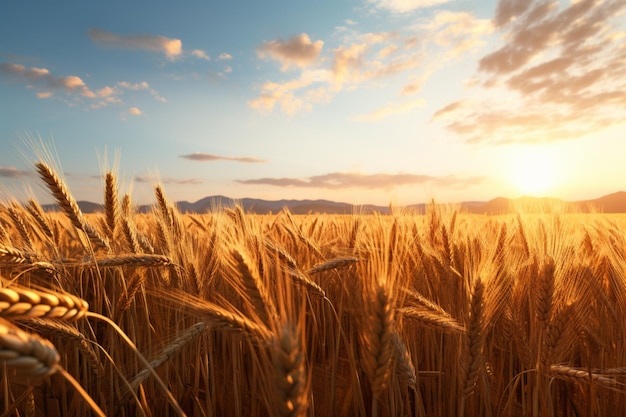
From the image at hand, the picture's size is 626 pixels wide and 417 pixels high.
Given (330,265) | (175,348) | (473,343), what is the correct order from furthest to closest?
1. (330,265)
2. (175,348)
3. (473,343)

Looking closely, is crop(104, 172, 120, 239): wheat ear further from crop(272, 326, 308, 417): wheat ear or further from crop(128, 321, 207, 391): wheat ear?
crop(272, 326, 308, 417): wheat ear

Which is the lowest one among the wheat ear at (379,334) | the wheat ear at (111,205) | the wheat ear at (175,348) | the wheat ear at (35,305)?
the wheat ear at (175,348)

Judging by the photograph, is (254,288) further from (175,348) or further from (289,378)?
(175,348)

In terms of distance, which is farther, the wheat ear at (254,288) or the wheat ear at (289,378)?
the wheat ear at (254,288)

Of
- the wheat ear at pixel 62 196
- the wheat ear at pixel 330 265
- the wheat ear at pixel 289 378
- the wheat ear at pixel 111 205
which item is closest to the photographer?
the wheat ear at pixel 289 378

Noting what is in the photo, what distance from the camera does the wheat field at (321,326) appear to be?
122 cm

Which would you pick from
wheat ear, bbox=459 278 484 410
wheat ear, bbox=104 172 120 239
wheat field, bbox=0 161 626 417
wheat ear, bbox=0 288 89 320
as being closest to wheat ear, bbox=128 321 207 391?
wheat field, bbox=0 161 626 417

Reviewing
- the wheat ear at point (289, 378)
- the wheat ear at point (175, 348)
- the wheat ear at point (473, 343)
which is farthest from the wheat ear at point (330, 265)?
the wheat ear at point (289, 378)

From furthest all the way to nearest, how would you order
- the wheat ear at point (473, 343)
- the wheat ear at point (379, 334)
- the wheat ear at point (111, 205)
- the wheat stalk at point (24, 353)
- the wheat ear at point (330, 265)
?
1. the wheat ear at point (111, 205)
2. the wheat ear at point (330, 265)
3. the wheat ear at point (473, 343)
4. the wheat ear at point (379, 334)
5. the wheat stalk at point (24, 353)

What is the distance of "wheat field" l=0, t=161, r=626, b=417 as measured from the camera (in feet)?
4.00

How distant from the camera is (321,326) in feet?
9.40

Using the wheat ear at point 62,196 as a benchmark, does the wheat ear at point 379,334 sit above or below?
below

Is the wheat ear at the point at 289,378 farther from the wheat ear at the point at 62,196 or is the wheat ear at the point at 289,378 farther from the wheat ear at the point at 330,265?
the wheat ear at the point at 62,196

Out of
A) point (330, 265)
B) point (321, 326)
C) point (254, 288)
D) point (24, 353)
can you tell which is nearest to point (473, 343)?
point (254, 288)
